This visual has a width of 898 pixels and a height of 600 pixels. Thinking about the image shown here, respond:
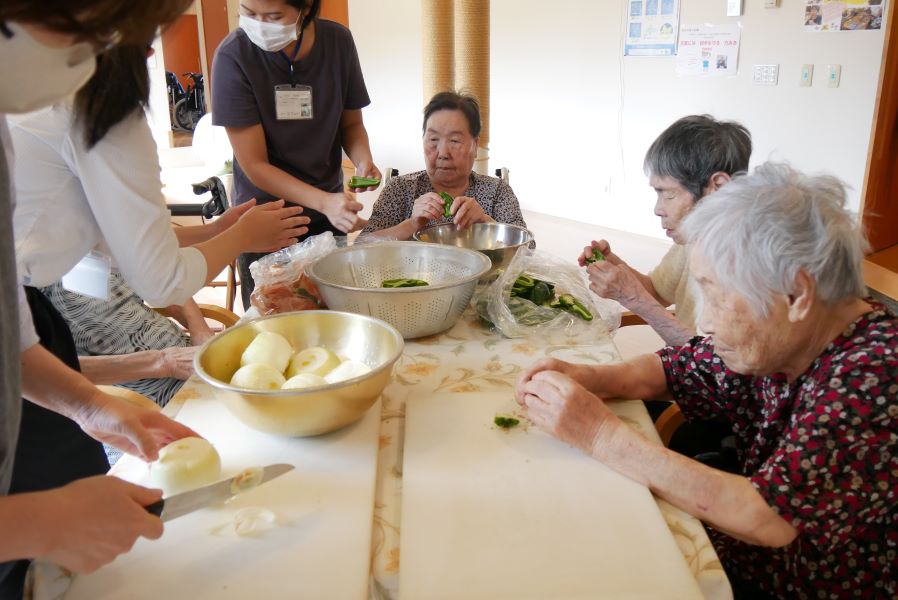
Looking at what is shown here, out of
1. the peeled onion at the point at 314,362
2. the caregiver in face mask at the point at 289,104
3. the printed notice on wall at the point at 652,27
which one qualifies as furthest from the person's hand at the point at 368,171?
the printed notice on wall at the point at 652,27

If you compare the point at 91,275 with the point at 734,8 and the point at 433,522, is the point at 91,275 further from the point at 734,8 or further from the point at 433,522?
the point at 734,8

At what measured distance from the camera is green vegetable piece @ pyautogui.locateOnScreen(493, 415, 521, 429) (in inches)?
46.9

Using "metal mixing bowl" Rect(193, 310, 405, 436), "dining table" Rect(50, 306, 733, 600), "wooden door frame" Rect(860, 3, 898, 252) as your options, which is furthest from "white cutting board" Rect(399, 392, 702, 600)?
"wooden door frame" Rect(860, 3, 898, 252)

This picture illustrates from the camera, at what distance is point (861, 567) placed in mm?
1123

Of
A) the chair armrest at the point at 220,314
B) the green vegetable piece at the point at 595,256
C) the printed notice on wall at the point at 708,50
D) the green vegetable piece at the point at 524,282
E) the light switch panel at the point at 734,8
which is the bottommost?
the chair armrest at the point at 220,314

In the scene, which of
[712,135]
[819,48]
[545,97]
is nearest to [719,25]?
[819,48]

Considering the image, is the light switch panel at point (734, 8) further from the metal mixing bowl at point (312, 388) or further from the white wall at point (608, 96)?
the metal mixing bowl at point (312, 388)

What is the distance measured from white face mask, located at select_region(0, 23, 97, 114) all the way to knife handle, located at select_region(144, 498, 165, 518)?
44 centimetres

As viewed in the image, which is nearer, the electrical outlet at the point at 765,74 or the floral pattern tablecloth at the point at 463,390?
the floral pattern tablecloth at the point at 463,390

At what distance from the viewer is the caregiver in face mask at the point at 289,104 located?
2297mm

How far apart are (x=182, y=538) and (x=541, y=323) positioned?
919 millimetres

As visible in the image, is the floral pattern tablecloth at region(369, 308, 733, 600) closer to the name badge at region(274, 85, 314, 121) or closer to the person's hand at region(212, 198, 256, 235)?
the person's hand at region(212, 198, 256, 235)

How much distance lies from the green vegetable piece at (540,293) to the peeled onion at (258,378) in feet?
2.29

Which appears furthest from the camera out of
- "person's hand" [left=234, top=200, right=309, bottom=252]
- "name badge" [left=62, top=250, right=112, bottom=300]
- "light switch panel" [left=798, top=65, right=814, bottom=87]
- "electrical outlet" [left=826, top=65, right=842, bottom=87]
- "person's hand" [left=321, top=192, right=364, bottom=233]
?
"light switch panel" [left=798, top=65, right=814, bottom=87]
